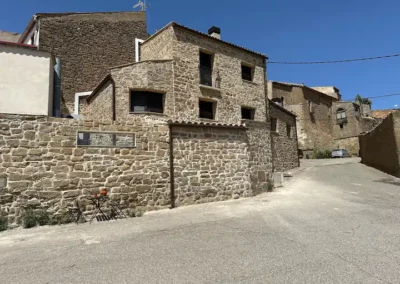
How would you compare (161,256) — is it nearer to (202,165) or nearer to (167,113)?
(202,165)

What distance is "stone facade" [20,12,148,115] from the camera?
1620 centimetres

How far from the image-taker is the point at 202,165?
10.3 m

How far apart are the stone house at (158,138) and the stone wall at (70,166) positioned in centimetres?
3

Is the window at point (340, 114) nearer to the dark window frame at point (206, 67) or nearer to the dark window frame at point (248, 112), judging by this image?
the dark window frame at point (248, 112)

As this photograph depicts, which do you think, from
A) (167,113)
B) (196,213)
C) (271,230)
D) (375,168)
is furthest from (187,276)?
(375,168)

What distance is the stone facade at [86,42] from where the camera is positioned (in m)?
16.2

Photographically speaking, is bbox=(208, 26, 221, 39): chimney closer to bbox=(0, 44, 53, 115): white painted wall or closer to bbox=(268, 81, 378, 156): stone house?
bbox=(0, 44, 53, 115): white painted wall

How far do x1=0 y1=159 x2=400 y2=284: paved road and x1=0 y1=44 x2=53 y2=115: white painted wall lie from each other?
506 centimetres

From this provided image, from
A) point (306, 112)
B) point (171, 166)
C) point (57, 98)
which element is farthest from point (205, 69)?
point (306, 112)

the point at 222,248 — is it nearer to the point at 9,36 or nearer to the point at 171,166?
the point at 171,166

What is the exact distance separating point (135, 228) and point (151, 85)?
800cm

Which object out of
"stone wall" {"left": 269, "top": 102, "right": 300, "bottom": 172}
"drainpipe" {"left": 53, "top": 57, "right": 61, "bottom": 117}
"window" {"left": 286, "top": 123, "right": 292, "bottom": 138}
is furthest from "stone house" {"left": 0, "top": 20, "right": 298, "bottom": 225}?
"window" {"left": 286, "top": 123, "right": 292, "bottom": 138}

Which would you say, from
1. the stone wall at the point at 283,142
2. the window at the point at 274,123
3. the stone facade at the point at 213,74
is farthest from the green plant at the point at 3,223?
the window at the point at 274,123

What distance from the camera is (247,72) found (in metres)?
17.3
